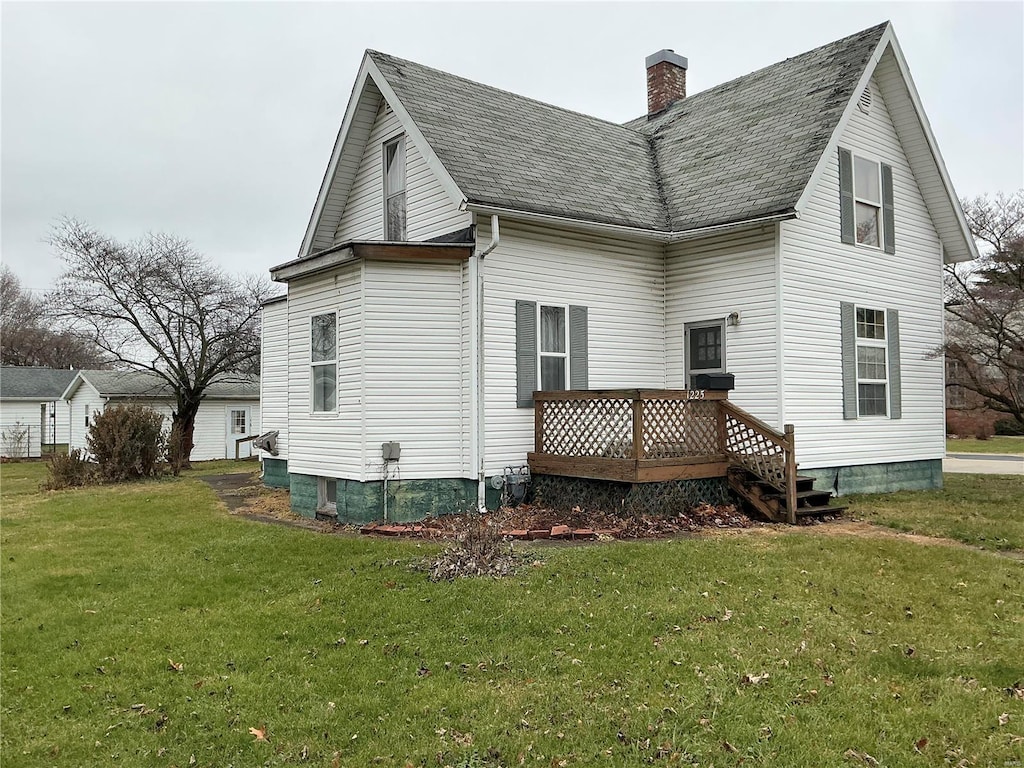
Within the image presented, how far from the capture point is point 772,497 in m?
11.0

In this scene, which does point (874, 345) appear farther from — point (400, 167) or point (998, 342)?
point (400, 167)

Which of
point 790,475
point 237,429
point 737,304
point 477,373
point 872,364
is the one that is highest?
point 737,304

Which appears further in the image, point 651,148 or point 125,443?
point 125,443

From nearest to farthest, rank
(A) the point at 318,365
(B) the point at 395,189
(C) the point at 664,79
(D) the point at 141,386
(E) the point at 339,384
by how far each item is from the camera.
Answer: (E) the point at 339,384 < (A) the point at 318,365 < (B) the point at 395,189 < (C) the point at 664,79 < (D) the point at 141,386

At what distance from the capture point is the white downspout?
1125 cm

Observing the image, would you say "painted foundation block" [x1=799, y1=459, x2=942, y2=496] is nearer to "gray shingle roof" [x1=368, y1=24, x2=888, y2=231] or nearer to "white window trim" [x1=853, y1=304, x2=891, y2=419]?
"white window trim" [x1=853, y1=304, x2=891, y2=419]

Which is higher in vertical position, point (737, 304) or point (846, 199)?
point (846, 199)

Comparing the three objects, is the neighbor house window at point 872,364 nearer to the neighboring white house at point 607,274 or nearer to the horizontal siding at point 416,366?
the neighboring white house at point 607,274

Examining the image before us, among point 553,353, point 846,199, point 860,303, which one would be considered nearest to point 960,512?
point 860,303

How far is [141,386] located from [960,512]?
30.0 meters

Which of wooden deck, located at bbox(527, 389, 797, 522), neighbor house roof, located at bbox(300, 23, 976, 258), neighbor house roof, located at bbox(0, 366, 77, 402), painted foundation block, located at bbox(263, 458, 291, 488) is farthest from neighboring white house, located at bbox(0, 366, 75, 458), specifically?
wooden deck, located at bbox(527, 389, 797, 522)

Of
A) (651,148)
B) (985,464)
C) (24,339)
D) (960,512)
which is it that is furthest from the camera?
(24,339)

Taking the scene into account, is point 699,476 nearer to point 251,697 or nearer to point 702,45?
point 251,697

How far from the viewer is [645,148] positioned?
1633 centimetres
